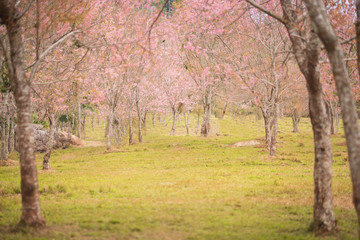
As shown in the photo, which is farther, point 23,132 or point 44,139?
point 44,139

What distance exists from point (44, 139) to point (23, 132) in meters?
30.9

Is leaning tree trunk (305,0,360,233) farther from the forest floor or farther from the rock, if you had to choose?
the rock

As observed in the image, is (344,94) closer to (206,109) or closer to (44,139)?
(206,109)

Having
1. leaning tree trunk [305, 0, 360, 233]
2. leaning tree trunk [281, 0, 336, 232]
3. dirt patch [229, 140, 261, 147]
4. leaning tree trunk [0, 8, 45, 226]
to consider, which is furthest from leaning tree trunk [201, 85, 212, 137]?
leaning tree trunk [305, 0, 360, 233]

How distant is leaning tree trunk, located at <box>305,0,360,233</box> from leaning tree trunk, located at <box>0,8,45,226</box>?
22.3 feet

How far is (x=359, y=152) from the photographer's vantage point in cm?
527

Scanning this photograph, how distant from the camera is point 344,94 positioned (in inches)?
214

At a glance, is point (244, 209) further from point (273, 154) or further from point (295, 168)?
point (273, 154)

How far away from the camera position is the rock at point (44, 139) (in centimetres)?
3578

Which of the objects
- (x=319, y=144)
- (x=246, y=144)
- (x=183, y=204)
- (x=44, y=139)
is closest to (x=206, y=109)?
(x=246, y=144)

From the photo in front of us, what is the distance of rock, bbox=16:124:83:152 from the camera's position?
3578 cm

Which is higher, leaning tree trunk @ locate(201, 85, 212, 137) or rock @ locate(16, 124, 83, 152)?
leaning tree trunk @ locate(201, 85, 212, 137)

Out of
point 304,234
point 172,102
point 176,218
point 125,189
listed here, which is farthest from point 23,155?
point 172,102

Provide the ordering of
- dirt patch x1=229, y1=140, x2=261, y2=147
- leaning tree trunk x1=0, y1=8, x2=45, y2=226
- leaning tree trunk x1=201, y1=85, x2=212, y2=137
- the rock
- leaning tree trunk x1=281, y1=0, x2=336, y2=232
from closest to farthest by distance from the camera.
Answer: leaning tree trunk x1=281, y1=0, x2=336, y2=232
leaning tree trunk x1=0, y1=8, x2=45, y2=226
dirt patch x1=229, y1=140, x2=261, y2=147
the rock
leaning tree trunk x1=201, y1=85, x2=212, y2=137
